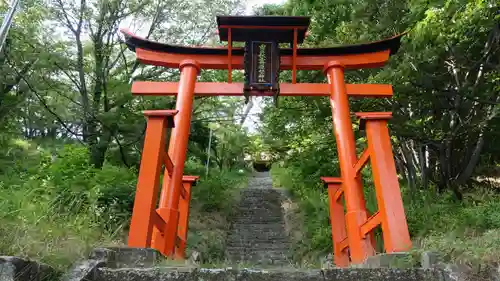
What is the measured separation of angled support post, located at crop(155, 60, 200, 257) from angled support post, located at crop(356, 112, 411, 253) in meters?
2.30

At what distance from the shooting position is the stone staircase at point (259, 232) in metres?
8.87

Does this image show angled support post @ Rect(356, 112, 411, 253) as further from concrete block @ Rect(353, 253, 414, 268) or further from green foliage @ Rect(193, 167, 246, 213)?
green foliage @ Rect(193, 167, 246, 213)

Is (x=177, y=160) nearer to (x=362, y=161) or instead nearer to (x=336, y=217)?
(x=362, y=161)

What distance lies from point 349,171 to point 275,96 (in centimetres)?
187

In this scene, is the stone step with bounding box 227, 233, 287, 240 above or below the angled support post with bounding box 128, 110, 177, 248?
above

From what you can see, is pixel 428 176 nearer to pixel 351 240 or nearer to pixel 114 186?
pixel 351 240

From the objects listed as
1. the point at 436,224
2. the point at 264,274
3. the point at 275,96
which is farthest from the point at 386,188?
the point at 436,224

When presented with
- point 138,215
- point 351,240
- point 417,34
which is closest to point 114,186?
point 138,215

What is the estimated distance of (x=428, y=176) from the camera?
33.5 ft

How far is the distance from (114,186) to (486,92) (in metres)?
7.04

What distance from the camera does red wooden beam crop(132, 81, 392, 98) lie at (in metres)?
6.62

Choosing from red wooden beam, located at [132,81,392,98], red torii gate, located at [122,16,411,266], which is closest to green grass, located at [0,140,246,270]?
red torii gate, located at [122,16,411,266]

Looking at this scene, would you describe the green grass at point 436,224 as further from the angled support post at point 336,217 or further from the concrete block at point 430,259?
the angled support post at point 336,217

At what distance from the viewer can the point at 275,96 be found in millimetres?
6758
